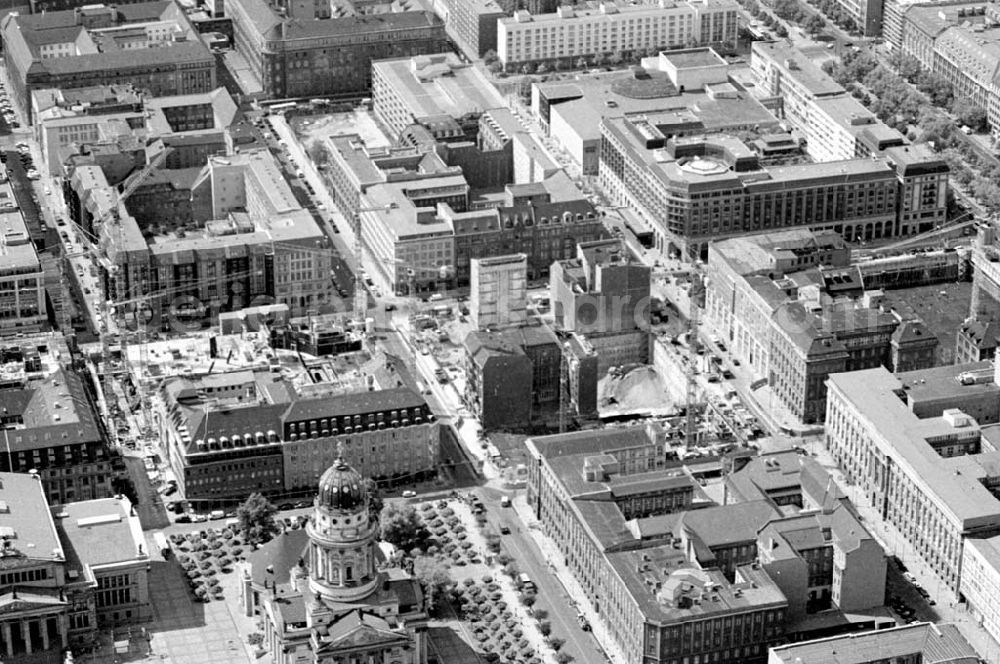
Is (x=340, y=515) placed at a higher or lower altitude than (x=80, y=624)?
Result: higher

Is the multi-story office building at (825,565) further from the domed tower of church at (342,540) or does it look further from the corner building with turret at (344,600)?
the domed tower of church at (342,540)

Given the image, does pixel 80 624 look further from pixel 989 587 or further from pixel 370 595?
pixel 989 587

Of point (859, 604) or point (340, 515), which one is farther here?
point (859, 604)

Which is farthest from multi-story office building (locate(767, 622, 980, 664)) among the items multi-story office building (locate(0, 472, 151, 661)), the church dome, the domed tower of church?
multi-story office building (locate(0, 472, 151, 661))

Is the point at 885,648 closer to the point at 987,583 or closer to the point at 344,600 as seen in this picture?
the point at 987,583

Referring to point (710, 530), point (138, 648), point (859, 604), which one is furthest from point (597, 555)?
point (138, 648)

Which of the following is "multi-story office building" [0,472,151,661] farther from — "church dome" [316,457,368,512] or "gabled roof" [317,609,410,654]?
"gabled roof" [317,609,410,654]

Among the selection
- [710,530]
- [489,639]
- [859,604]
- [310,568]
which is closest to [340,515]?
[310,568]
